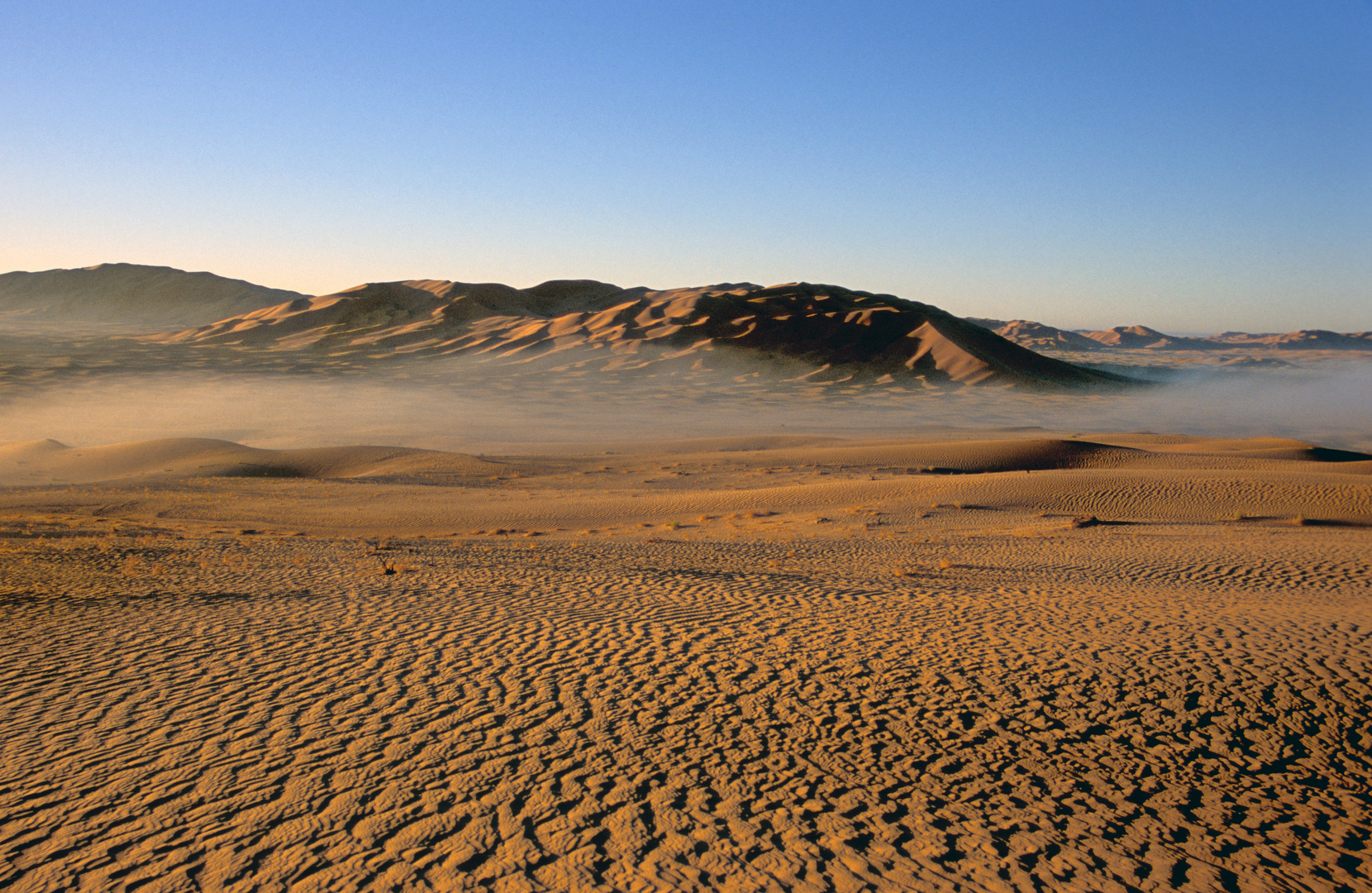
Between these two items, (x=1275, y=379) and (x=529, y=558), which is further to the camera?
(x=1275, y=379)

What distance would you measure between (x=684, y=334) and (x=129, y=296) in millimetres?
110168

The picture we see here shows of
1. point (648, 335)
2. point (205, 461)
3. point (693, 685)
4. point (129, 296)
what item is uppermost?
point (129, 296)

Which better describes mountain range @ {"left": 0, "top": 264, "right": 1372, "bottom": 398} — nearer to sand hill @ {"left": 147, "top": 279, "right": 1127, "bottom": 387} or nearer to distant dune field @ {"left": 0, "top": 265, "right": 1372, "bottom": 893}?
sand hill @ {"left": 147, "top": 279, "right": 1127, "bottom": 387}

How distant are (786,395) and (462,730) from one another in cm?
5456

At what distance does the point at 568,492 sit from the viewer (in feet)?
69.5

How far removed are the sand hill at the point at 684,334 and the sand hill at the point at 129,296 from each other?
5334 cm

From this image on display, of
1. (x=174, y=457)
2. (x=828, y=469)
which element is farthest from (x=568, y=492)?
(x=174, y=457)

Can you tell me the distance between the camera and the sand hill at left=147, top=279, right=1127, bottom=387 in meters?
69.9

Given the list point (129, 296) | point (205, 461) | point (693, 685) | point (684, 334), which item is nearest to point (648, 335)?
point (684, 334)

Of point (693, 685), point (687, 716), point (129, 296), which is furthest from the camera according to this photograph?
point (129, 296)

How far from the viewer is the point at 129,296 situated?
13850 cm

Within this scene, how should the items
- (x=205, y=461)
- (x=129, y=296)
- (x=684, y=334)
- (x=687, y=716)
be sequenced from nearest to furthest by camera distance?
(x=687, y=716) → (x=205, y=461) → (x=684, y=334) → (x=129, y=296)

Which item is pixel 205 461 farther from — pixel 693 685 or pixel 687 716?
pixel 687 716

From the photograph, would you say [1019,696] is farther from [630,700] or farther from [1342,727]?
[630,700]
